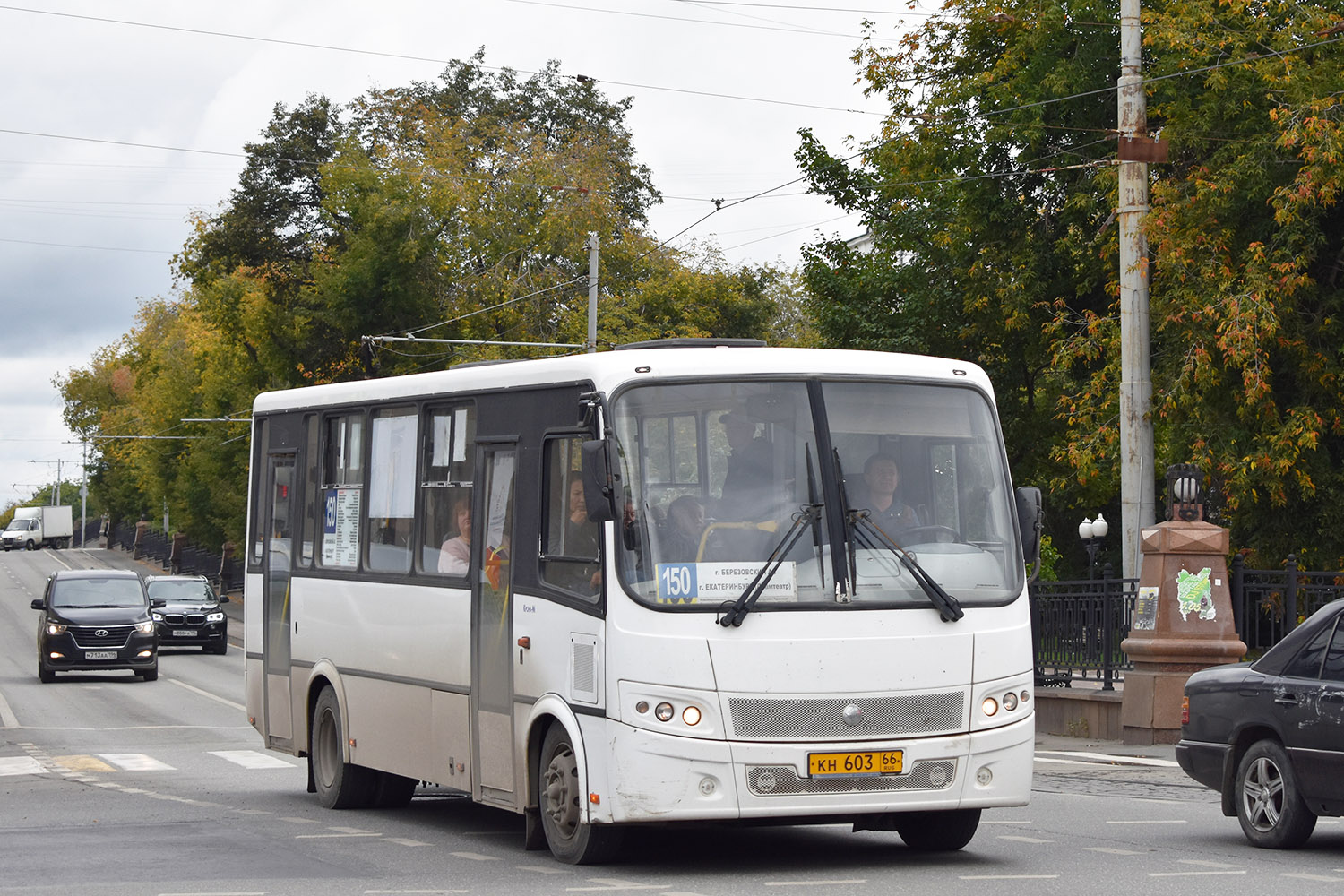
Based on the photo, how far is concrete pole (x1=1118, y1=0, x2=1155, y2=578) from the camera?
23.0 meters

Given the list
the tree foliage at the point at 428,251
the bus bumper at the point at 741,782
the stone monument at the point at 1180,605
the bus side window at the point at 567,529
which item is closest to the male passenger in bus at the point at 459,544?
the bus side window at the point at 567,529

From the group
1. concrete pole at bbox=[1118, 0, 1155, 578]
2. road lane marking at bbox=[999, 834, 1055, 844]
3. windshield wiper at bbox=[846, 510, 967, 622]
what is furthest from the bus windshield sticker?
concrete pole at bbox=[1118, 0, 1155, 578]

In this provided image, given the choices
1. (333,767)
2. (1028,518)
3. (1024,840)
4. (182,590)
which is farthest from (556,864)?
(182,590)

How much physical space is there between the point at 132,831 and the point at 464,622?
3.03 m

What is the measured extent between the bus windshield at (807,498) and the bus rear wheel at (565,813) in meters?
1.13

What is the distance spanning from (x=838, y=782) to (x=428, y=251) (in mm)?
50995

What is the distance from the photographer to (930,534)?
1053 centimetres

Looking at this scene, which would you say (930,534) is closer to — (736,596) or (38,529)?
(736,596)

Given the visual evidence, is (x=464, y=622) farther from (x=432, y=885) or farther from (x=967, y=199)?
(x=967, y=199)

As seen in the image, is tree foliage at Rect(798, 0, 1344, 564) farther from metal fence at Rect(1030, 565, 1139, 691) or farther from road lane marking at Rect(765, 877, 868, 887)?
road lane marking at Rect(765, 877, 868, 887)

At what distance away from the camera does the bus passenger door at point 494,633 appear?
1131 cm

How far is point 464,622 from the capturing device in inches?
472

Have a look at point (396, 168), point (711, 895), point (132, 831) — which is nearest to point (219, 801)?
point (132, 831)

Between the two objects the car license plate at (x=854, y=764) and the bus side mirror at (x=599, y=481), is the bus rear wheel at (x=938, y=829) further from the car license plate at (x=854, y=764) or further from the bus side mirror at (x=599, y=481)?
the bus side mirror at (x=599, y=481)
